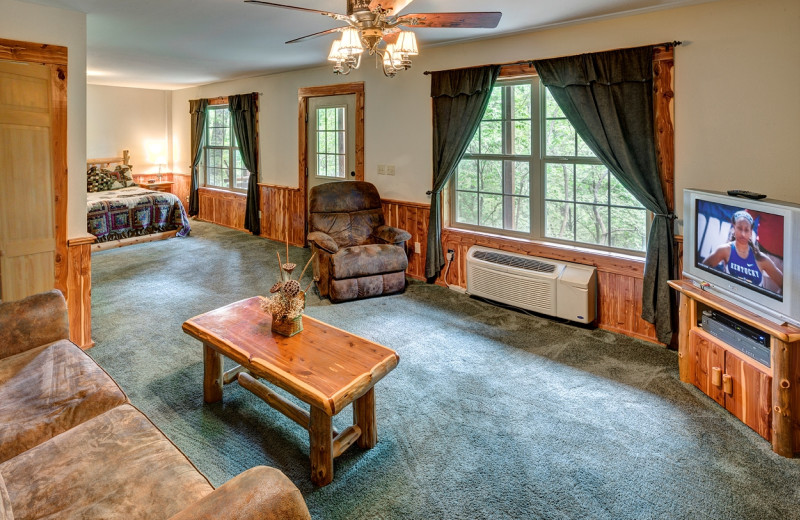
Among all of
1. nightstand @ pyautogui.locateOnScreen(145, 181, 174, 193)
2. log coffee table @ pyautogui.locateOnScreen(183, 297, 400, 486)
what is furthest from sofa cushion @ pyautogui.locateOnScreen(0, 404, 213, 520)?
nightstand @ pyautogui.locateOnScreen(145, 181, 174, 193)

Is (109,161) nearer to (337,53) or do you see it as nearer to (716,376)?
(337,53)

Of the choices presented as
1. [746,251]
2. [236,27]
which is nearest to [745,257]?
[746,251]

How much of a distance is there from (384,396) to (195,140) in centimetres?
718

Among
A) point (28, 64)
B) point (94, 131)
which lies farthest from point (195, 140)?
point (28, 64)

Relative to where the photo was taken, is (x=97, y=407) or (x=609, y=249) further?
(x=609, y=249)

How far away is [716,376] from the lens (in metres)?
2.51

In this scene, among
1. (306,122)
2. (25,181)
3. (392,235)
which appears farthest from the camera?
(306,122)

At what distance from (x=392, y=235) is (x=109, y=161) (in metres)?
6.30

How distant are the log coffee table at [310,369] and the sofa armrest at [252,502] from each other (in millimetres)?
652

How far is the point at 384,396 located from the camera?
264cm

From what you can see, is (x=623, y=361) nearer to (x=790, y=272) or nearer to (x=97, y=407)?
(x=790, y=272)

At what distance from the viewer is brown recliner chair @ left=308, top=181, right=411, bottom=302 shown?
14.0ft

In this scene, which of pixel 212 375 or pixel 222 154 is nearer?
pixel 212 375

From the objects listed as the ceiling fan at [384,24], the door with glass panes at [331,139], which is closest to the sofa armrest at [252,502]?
the ceiling fan at [384,24]
